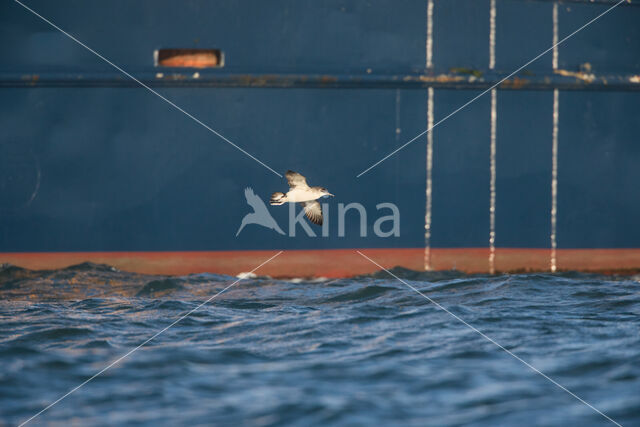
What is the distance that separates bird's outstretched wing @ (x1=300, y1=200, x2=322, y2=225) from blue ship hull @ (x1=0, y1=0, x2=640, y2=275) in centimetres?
20

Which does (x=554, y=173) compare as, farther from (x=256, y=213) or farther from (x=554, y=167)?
(x=256, y=213)

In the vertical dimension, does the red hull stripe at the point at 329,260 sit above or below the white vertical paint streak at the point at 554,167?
below

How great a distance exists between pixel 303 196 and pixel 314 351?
183 centimetres

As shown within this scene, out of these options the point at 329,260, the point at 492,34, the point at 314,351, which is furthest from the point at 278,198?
the point at 492,34

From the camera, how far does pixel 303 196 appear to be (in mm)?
5570

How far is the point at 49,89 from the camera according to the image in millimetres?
5949

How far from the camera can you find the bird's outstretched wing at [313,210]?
593cm

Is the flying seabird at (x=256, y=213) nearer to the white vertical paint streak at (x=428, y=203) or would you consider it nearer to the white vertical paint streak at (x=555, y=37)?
the white vertical paint streak at (x=428, y=203)

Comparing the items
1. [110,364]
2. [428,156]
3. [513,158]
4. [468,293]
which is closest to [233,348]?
[110,364]

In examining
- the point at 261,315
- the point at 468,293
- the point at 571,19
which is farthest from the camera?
the point at 571,19

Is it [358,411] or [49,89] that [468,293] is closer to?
[358,411]

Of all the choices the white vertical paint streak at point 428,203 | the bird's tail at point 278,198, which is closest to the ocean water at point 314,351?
the white vertical paint streak at point 428,203

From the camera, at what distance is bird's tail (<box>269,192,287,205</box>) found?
5.81 metres

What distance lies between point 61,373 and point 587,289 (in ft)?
13.0
